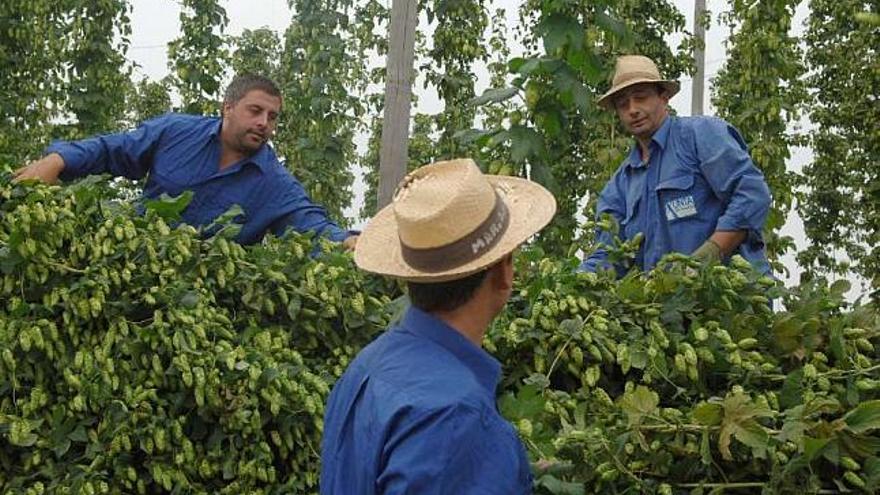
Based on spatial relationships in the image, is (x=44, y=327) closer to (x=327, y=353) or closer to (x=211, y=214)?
(x=327, y=353)

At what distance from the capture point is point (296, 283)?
3.69 m

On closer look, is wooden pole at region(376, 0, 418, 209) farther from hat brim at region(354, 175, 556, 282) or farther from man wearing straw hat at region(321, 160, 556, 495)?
man wearing straw hat at region(321, 160, 556, 495)

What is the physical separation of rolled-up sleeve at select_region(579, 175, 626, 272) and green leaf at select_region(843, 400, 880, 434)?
38.3 inches

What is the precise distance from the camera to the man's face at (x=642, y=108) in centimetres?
459

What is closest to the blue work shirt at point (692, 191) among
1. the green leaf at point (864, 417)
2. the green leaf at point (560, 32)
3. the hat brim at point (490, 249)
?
the green leaf at point (560, 32)

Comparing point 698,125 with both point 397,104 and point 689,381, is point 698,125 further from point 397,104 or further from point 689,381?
point 397,104

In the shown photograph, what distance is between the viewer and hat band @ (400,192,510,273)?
184cm

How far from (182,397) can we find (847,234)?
53.2 feet

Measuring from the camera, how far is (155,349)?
3.37 meters

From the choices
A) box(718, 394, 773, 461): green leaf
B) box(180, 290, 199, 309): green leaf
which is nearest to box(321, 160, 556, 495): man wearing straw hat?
box(718, 394, 773, 461): green leaf

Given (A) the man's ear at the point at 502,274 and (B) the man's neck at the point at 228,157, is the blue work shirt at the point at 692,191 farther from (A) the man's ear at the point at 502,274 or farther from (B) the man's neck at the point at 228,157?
(A) the man's ear at the point at 502,274

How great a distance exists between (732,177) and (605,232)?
0.69m

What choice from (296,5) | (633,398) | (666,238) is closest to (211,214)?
(666,238)

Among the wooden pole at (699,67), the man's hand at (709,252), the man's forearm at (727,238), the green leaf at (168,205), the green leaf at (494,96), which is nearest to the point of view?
the man's hand at (709,252)
